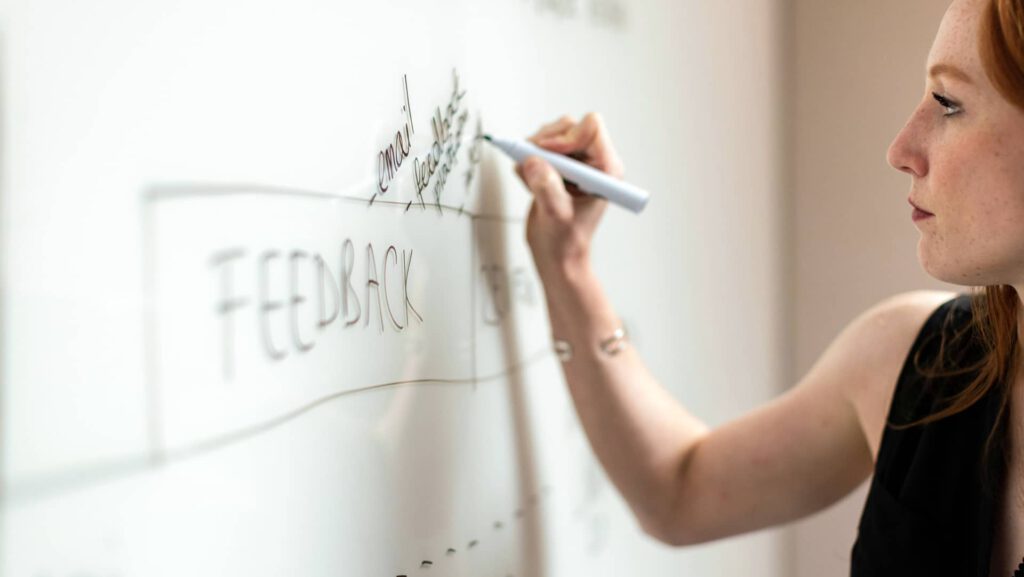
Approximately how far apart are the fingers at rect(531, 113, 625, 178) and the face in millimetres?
172

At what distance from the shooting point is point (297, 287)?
0.41 metres

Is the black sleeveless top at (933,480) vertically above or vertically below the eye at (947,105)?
below

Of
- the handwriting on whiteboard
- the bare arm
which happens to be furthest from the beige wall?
the handwriting on whiteboard

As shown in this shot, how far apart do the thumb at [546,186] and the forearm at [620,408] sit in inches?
1.9

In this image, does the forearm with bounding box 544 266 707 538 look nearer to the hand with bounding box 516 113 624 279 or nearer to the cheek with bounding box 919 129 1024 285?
the hand with bounding box 516 113 624 279

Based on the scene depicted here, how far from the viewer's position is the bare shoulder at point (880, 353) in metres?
0.67

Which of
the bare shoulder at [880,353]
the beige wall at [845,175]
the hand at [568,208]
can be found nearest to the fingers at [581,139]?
the hand at [568,208]

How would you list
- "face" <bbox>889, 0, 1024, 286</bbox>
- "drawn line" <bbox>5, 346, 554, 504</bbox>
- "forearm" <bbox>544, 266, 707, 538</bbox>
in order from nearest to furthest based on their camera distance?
"drawn line" <bbox>5, 346, 554, 504</bbox>
"face" <bbox>889, 0, 1024, 286</bbox>
"forearm" <bbox>544, 266, 707, 538</bbox>

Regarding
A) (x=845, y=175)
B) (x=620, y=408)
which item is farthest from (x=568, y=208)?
(x=845, y=175)

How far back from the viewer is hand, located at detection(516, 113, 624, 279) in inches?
22.3

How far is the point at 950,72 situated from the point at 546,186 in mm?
223

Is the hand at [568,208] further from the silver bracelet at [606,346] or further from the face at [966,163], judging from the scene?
the face at [966,163]

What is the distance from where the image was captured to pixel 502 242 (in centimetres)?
58

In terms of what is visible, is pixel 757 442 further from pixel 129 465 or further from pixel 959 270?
pixel 129 465
